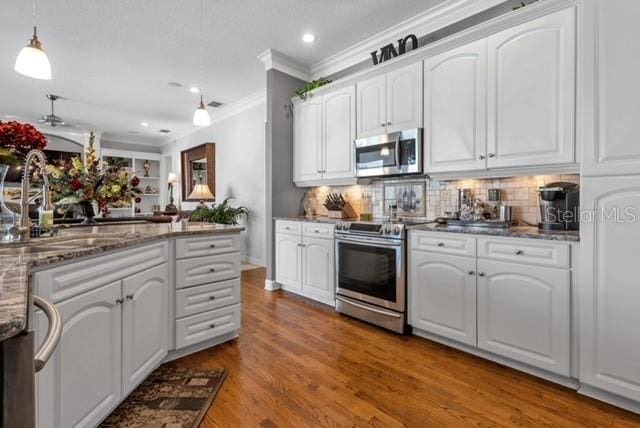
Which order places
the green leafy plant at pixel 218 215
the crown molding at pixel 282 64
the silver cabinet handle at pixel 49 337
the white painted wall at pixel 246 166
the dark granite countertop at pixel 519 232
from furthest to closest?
the white painted wall at pixel 246 166 → the green leafy plant at pixel 218 215 → the crown molding at pixel 282 64 → the dark granite countertop at pixel 519 232 → the silver cabinet handle at pixel 49 337

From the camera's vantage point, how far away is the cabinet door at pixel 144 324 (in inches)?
64.3

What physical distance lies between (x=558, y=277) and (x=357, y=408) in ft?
4.57

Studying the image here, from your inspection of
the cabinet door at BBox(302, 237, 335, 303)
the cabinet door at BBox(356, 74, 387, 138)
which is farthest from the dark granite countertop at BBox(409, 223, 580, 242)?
the cabinet door at BBox(356, 74, 387, 138)

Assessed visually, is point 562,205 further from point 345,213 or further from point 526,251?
point 345,213

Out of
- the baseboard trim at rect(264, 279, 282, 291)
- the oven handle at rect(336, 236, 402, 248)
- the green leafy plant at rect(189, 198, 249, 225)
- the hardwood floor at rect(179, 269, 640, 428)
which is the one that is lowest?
the hardwood floor at rect(179, 269, 640, 428)

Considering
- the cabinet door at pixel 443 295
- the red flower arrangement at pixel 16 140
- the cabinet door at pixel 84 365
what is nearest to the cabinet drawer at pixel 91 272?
the cabinet door at pixel 84 365

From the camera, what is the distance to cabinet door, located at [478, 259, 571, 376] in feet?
6.16

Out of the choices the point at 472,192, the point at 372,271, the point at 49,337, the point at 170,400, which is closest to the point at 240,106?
the point at 372,271

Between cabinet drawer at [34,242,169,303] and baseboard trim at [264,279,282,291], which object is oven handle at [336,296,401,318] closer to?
baseboard trim at [264,279,282,291]

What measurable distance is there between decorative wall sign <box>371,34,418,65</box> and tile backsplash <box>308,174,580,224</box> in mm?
Answer: 1243

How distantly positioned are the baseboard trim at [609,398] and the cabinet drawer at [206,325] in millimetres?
2284

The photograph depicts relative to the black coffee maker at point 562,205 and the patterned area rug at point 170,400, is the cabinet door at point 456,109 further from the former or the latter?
the patterned area rug at point 170,400

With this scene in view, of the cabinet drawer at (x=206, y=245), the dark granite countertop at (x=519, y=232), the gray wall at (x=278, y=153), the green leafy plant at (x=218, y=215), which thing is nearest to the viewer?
the dark granite countertop at (x=519, y=232)

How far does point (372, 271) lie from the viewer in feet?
9.31
